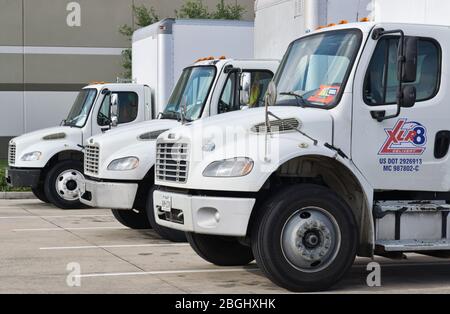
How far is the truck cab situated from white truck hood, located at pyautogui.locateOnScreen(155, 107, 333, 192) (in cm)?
806

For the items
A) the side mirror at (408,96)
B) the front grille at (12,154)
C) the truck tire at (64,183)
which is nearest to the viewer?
the side mirror at (408,96)

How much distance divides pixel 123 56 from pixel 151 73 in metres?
17.6

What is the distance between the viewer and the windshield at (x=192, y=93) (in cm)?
1348

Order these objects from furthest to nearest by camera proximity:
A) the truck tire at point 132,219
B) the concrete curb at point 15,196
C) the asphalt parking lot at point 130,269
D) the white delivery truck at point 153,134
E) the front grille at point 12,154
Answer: the concrete curb at point 15,196, the front grille at point 12,154, the truck tire at point 132,219, the white delivery truck at point 153,134, the asphalt parking lot at point 130,269

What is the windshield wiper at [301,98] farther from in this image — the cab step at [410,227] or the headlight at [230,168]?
the cab step at [410,227]

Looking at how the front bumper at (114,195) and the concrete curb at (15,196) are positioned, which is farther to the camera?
the concrete curb at (15,196)

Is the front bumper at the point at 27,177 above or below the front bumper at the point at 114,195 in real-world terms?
below

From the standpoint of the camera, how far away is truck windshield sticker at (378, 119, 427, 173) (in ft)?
30.2

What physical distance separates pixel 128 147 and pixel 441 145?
5113 mm

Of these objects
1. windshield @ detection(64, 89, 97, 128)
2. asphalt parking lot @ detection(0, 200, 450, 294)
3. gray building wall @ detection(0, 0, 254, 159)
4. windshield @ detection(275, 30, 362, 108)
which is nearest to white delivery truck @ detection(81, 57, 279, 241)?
asphalt parking lot @ detection(0, 200, 450, 294)

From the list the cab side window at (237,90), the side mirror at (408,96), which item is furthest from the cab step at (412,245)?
the cab side window at (237,90)

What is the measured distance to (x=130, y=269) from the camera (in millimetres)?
10484
